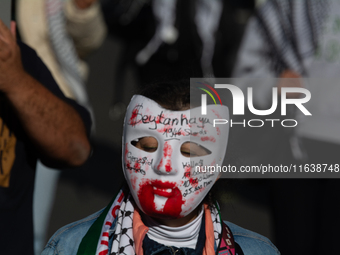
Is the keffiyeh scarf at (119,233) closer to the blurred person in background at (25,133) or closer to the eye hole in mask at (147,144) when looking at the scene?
the eye hole in mask at (147,144)

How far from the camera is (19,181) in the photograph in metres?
1.83

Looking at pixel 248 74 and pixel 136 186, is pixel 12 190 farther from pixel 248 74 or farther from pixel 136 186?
pixel 248 74

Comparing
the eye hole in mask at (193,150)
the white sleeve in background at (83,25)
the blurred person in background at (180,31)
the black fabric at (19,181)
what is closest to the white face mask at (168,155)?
the eye hole in mask at (193,150)

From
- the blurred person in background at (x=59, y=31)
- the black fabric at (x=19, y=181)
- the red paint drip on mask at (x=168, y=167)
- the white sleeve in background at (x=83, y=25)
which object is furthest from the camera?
the white sleeve in background at (x=83, y=25)

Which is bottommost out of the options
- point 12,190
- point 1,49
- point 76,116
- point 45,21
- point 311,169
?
point 311,169

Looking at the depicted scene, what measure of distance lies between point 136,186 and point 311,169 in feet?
6.16

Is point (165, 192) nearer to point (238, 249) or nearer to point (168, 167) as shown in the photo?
point (168, 167)

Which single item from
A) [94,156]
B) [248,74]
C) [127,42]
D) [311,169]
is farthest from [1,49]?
[127,42]

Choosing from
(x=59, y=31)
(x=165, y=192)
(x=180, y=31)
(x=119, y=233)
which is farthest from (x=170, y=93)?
(x=180, y=31)

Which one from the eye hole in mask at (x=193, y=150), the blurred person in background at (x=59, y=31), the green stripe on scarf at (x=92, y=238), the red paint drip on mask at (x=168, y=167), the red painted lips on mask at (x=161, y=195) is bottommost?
the green stripe on scarf at (x=92, y=238)

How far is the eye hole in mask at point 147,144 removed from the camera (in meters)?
1.47

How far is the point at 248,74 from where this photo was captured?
3.11 meters

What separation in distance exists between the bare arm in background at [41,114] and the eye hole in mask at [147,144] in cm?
48

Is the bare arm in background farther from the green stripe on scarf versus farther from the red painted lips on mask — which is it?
the red painted lips on mask
